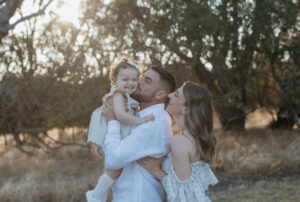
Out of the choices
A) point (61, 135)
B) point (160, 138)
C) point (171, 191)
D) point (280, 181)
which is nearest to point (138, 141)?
point (160, 138)

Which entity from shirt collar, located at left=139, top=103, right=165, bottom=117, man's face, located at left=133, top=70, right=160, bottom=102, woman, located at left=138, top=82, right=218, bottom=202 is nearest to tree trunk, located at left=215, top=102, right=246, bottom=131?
man's face, located at left=133, top=70, right=160, bottom=102

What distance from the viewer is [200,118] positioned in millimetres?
2650

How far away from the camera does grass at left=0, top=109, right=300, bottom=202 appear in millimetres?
5953

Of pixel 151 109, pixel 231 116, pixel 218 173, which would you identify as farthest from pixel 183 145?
pixel 231 116

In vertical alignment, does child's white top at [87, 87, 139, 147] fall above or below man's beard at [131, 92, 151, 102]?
below

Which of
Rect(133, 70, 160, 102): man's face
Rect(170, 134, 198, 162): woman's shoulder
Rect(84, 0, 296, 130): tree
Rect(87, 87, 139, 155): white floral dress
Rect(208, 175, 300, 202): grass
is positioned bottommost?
Rect(208, 175, 300, 202): grass

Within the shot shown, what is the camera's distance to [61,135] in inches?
532

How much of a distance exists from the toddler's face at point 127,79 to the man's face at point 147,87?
2.9 inches

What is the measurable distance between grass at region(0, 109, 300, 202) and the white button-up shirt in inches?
138

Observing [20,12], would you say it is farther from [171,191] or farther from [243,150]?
[171,191]

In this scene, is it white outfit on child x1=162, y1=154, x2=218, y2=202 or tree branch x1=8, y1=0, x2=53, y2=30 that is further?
tree branch x1=8, y1=0, x2=53, y2=30

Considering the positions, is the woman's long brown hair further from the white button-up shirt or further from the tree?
the tree

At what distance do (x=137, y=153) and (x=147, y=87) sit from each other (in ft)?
2.87

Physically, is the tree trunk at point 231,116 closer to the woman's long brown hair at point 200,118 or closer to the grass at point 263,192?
the grass at point 263,192
